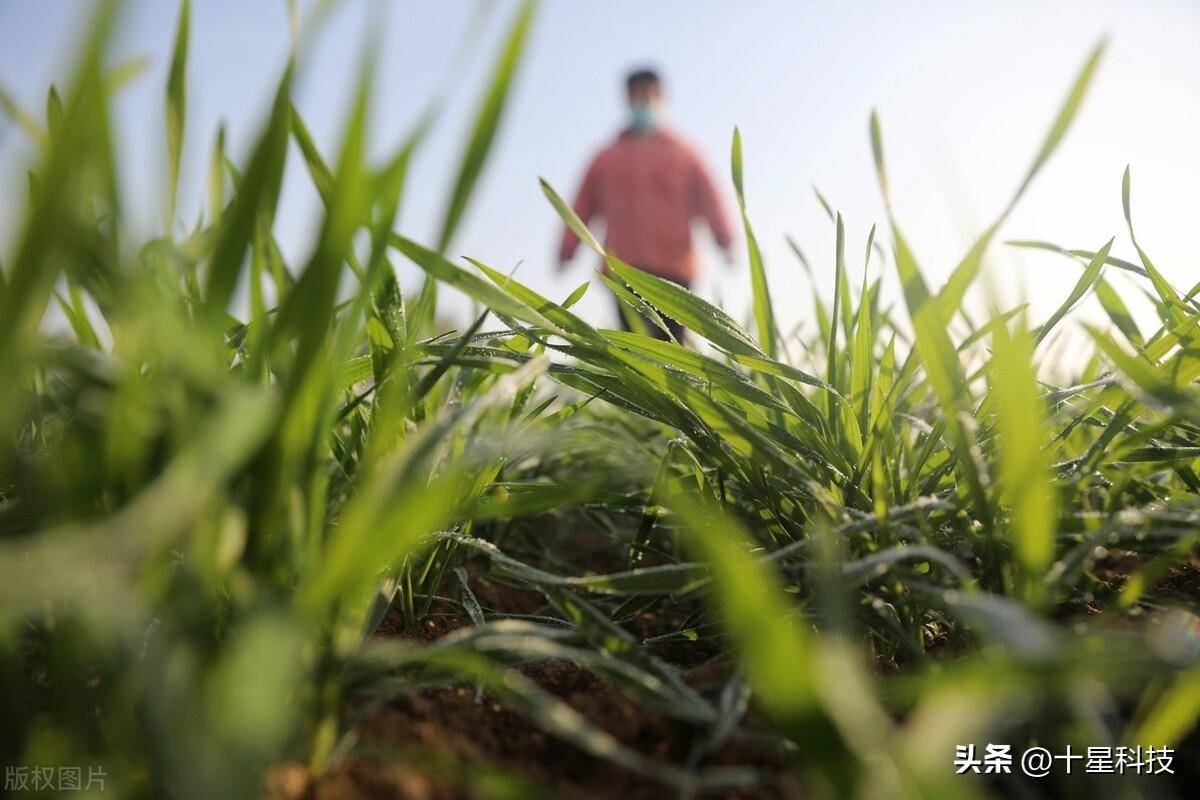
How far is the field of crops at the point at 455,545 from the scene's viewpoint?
1.00 feet

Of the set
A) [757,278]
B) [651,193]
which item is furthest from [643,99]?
[757,278]

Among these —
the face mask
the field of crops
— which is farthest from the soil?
the face mask

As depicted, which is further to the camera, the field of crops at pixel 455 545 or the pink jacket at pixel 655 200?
the pink jacket at pixel 655 200

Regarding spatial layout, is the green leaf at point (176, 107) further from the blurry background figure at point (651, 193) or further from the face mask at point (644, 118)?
the face mask at point (644, 118)

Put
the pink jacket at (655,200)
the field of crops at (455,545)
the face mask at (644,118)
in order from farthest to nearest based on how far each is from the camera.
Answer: the face mask at (644,118), the pink jacket at (655,200), the field of crops at (455,545)

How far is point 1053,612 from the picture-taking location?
66 centimetres

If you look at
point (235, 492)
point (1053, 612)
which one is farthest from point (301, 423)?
point (1053, 612)

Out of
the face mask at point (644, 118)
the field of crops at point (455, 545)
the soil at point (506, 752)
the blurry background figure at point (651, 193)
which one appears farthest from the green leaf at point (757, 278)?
the face mask at point (644, 118)

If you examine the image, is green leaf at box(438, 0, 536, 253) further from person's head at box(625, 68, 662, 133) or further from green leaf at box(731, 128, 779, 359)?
person's head at box(625, 68, 662, 133)

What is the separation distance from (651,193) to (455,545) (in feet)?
8.99

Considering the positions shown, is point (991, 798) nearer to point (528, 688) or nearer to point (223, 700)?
point (528, 688)

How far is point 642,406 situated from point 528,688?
0.34 metres

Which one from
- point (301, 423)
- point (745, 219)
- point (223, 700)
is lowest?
point (223, 700)

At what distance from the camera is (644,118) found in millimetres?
3275
